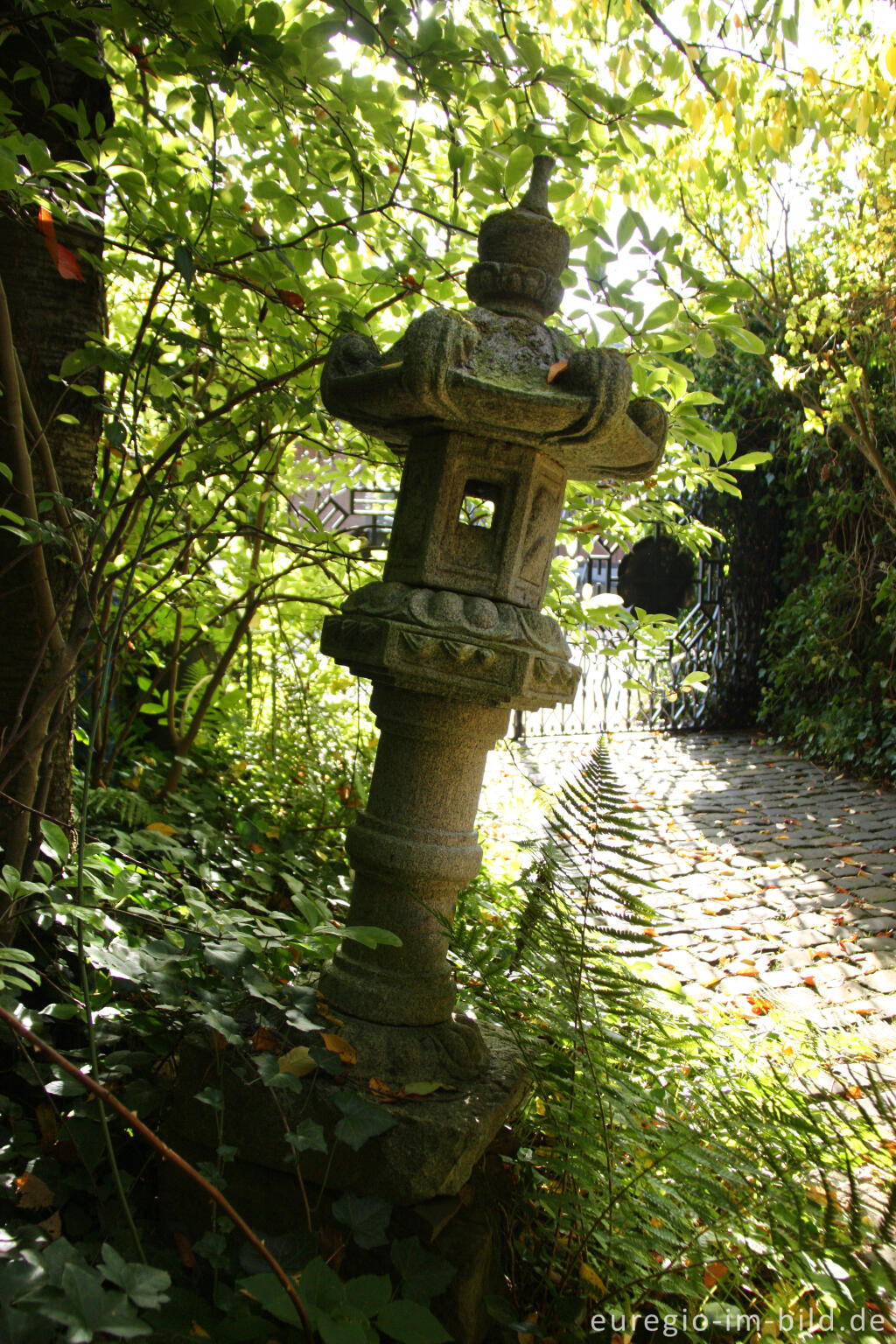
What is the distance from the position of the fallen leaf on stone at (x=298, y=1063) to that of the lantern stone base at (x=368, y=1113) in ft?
0.06

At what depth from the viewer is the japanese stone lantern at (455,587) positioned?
1.96 meters

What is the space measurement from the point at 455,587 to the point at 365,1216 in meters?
1.33

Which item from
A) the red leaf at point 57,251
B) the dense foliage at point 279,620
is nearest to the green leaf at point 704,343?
the dense foliage at point 279,620

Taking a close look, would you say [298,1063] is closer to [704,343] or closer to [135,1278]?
[135,1278]

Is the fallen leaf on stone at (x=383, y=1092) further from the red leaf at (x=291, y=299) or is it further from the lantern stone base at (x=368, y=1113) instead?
the red leaf at (x=291, y=299)

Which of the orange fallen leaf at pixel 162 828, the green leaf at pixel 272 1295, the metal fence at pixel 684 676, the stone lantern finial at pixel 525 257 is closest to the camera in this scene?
the green leaf at pixel 272 1295

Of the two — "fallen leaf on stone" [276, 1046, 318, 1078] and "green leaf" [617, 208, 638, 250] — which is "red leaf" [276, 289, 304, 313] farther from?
"fallen leaf on stone" [276, 1046, 318, 1078]

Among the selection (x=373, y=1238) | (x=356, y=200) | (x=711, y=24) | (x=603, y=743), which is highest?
(x=711, y=24)

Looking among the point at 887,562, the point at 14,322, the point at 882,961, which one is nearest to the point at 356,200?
the point at 14,322

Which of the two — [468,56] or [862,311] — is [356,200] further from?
[862,311]

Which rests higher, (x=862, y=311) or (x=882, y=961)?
(x=862, y=311)

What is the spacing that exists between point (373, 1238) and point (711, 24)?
325cm

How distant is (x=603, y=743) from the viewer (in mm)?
2014

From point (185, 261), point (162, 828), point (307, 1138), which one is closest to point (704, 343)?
point (185, 261)
